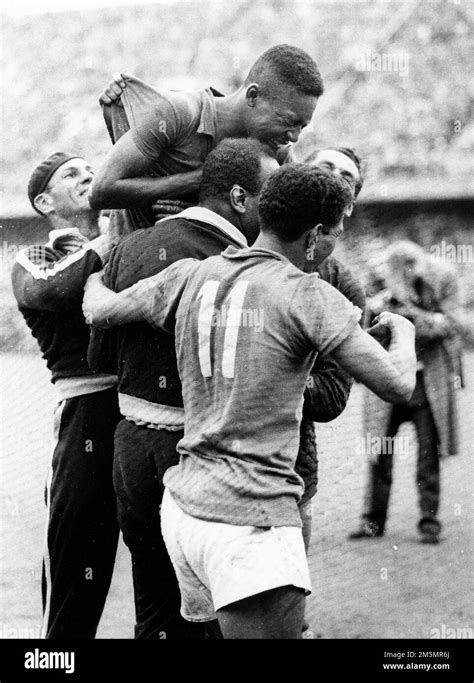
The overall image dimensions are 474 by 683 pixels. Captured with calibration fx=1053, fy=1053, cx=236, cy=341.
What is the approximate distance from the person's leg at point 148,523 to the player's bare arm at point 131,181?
548mm

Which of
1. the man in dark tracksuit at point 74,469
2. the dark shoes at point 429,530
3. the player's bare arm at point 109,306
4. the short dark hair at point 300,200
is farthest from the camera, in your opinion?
the dark shoes at point 429,530

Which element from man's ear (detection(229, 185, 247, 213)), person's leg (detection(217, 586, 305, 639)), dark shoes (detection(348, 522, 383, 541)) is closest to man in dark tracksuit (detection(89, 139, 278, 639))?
man's ear (detection(229, 185, 247, 213))

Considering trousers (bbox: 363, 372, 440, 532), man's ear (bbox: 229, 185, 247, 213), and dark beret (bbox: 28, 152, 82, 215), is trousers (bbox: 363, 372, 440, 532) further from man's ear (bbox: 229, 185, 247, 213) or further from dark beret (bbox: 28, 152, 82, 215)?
man's ear (bbox: 229, 185, 247, 213)

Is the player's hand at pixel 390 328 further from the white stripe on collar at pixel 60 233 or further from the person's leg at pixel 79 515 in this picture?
the white stripe on collar at pixel 60 233

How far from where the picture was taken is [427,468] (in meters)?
4.20

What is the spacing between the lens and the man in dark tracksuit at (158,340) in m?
2.34

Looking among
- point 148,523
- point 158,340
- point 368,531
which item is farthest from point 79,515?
point 368,531

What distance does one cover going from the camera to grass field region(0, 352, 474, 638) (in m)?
3.56

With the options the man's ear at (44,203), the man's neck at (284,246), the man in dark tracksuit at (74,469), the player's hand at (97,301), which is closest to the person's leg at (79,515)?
the man in dark tracksuit at (74,469)

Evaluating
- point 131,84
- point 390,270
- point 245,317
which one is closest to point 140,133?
point 131,84

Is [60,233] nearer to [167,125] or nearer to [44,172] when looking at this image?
[44,172]

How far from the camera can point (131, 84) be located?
2617 mm

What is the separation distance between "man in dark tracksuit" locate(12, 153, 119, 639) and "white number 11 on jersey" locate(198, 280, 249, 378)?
910 mm

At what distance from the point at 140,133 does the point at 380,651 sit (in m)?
1.50
